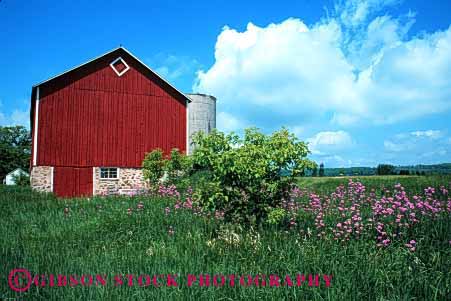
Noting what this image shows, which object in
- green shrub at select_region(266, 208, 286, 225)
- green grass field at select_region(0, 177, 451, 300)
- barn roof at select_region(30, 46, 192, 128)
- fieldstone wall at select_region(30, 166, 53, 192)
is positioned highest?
barn roof at select_region(30, 46, 192, 128)

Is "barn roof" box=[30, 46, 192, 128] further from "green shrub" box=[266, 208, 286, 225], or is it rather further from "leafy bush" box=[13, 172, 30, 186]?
"leafy bush" box=[13, 172, 30, 186]

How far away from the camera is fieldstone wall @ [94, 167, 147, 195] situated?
21.8 metres

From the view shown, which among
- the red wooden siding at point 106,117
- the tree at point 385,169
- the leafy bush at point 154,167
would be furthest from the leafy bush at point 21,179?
the tree at point 385,169

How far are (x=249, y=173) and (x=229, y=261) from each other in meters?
2.34

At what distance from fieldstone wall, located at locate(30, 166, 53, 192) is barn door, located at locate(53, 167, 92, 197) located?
0.22 meters

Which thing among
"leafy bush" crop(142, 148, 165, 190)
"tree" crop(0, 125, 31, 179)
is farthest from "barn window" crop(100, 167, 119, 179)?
"tree" crop(0, 125, 31, 179)

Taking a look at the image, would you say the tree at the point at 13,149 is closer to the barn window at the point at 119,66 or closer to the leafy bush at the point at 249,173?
the barn window at the point at 119,66

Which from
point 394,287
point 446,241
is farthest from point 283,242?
point 446,241

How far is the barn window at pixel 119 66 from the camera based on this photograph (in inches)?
886

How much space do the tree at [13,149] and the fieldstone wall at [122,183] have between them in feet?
126

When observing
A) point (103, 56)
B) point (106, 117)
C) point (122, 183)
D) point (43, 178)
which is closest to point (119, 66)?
point (103, 56)

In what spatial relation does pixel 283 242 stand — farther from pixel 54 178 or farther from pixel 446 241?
pixel 54 178

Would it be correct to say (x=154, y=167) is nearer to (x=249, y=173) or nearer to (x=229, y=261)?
(x=249, y=173)

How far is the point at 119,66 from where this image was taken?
22.7m
